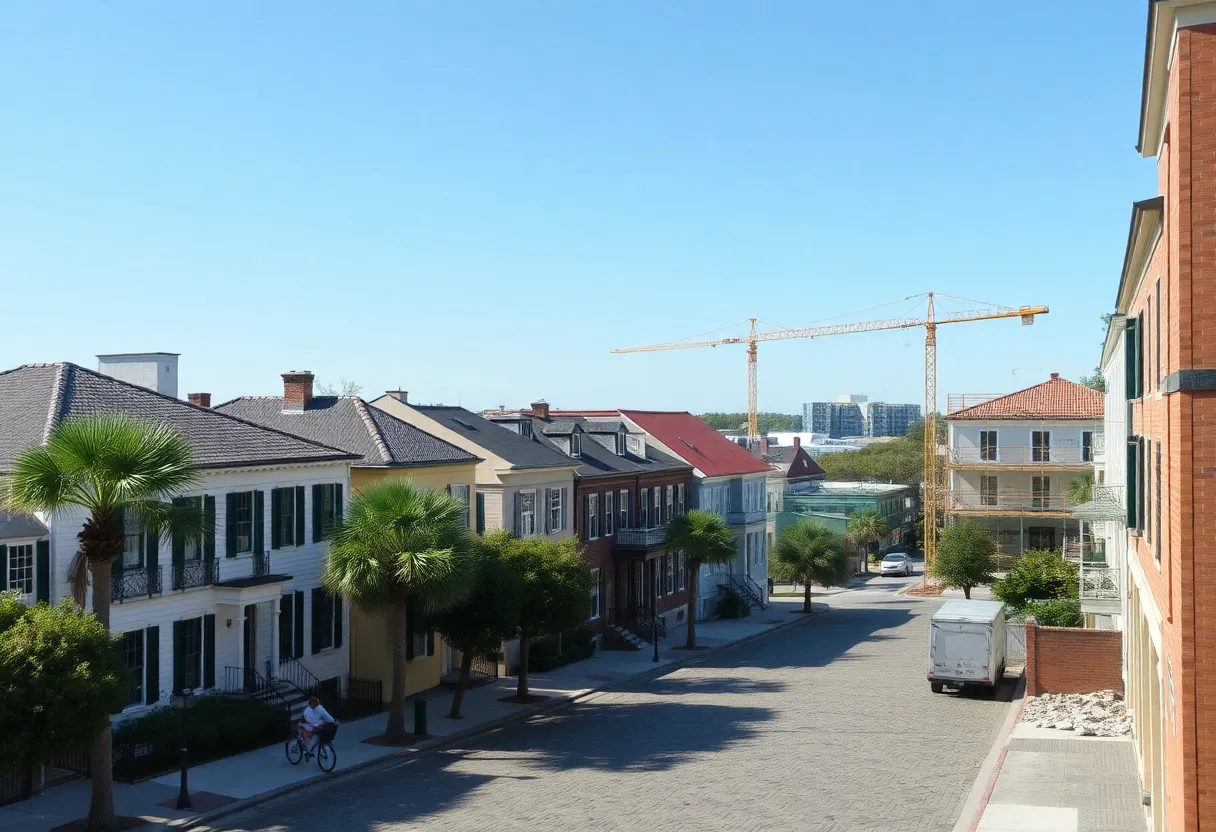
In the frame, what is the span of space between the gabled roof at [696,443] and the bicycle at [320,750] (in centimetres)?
3079

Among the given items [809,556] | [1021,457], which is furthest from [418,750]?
[1021,457]

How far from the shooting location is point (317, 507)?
101ft

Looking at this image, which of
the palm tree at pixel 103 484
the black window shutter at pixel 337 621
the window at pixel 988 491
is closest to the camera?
the palm tree at pixel 103 484

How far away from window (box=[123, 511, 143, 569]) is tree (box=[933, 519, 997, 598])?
38.5m

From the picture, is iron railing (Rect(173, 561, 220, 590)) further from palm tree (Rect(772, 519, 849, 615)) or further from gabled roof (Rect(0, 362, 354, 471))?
palm tree (Rect(772, 519, 849, 615))

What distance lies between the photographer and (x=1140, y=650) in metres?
21.6

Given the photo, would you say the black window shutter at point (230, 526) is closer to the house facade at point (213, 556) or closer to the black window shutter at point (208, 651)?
the house facade at point (213, 556)

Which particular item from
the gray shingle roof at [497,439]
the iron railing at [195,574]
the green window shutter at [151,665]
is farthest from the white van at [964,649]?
the green window shutter at [151,665]

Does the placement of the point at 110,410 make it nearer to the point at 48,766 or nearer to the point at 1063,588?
the point at 48,766

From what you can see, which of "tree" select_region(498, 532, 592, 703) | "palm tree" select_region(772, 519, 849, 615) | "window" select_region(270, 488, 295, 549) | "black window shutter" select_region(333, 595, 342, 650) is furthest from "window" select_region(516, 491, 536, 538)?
"palm tree" select_region(772, 519, 849, 615)

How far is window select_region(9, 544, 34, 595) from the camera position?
2188cm

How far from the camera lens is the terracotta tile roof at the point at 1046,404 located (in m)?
62.6

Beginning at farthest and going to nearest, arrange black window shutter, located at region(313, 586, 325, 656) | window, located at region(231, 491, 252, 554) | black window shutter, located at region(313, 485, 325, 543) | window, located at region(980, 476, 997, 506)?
window, located at region(980, 476, 997, 506), black window shutter, located at region(313, 485, 325, 543), black window shutter, located at region(313, 586, 325, 656), window, located at region(231, 491, 252, 554)

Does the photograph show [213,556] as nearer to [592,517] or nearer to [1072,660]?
[592,517]
